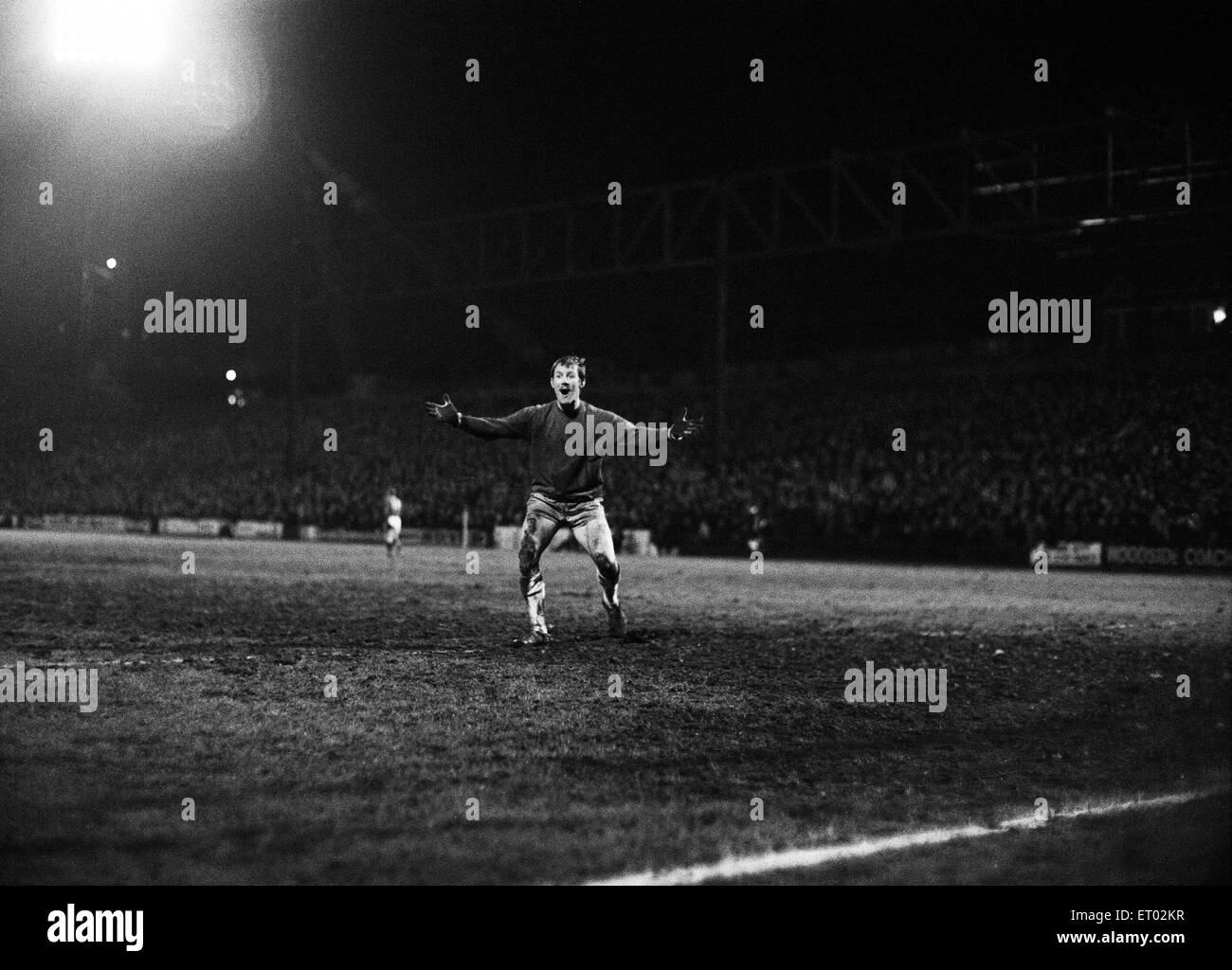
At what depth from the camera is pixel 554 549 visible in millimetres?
40844

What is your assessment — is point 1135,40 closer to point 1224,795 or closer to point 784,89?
point 784,89

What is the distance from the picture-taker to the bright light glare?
2841 centimetres

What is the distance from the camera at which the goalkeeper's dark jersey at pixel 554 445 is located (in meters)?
12.1

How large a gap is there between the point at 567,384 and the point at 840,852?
7.23m

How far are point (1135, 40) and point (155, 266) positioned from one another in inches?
1662

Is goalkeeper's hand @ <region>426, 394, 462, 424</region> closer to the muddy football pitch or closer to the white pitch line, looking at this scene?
the muddy football pitch

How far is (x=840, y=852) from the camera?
17.0 feet

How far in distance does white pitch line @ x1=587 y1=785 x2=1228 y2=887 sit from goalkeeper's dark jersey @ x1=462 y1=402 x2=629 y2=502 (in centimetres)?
677
